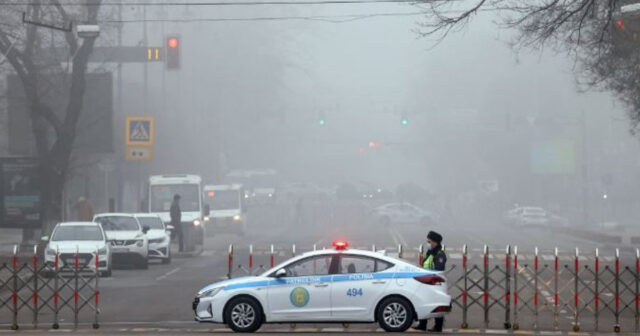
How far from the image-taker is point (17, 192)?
4338cm

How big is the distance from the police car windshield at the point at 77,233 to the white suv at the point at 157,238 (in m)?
5.56

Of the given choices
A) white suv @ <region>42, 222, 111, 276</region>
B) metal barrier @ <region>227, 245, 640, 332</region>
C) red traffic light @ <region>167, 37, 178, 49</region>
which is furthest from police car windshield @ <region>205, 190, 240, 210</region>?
white suv @ <region>42, 222, 111, 276</region>

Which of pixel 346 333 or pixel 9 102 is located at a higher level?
pixel 9 102

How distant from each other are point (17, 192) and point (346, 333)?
86.6 feet

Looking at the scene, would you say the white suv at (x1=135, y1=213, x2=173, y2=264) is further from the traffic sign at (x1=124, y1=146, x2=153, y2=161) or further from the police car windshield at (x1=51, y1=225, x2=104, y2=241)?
the traffic sign at (x1=124, y1=146, x2=153, y2=161)

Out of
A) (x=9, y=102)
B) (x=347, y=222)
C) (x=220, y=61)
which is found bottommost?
(x=347, y=222)

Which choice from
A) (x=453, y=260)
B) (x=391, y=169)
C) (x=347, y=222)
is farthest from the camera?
(x=391, y=169)

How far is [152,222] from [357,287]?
850 inches

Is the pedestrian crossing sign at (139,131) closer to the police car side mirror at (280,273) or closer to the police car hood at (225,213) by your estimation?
the police car hood at (225,213)

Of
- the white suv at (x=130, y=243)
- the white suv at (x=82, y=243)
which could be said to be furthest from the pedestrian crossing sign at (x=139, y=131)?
the white suv at (x=82, y=243)

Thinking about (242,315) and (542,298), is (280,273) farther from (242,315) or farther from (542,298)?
(542,298)

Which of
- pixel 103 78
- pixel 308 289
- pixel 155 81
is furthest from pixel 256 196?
pixel 308 289

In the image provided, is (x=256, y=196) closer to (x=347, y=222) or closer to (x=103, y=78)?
(x=347, y=222)

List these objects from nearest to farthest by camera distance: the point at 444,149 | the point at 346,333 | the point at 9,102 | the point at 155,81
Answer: the point at 346,333
the point at 9,102
the point at 155,81
the point at 444,149
